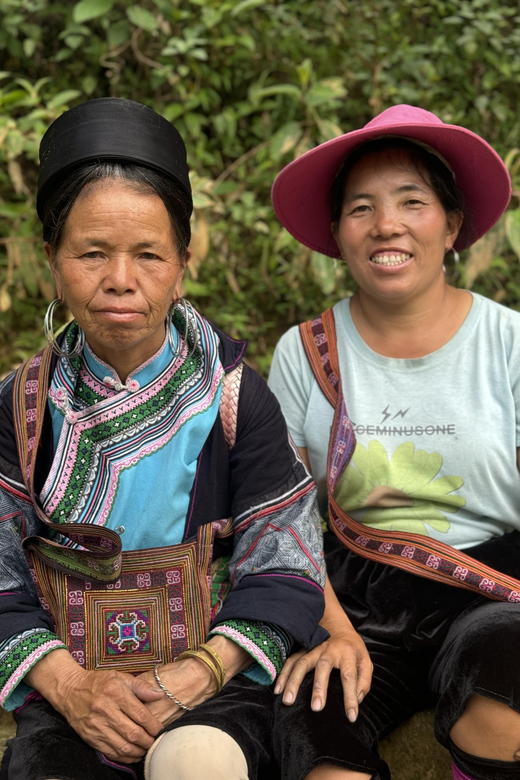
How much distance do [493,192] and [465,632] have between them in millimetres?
1267

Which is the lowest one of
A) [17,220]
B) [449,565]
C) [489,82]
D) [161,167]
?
[449,565]

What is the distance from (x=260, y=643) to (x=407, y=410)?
2.68 feet

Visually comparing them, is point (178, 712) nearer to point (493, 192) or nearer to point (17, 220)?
point (493, 192)

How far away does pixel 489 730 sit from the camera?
5.72ft

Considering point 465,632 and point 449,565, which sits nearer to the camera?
point 465,632

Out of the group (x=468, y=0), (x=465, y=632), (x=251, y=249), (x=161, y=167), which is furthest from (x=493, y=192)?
(x=468, y=0)

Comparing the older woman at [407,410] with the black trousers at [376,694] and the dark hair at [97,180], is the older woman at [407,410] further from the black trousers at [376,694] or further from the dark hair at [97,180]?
the dark hair at [97,180]

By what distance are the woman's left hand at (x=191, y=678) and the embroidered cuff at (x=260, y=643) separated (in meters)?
0.03

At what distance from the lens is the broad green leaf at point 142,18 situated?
3.94 m

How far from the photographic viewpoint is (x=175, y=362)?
2.00 metres

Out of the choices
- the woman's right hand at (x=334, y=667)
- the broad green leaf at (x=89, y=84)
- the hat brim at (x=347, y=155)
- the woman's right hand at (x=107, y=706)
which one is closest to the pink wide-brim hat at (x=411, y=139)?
the hat brim at (x=347, y=155)

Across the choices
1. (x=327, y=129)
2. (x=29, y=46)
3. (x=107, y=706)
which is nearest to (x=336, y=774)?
(x=107, y=706)

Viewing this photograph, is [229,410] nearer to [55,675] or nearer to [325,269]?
[55,675]

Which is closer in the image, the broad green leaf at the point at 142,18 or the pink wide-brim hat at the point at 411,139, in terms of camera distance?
the pink wide-brim hat at the point at 411,139
